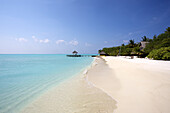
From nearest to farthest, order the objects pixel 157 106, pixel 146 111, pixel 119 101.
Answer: pixel 146 111, pixel 157 106, pixel 119 101

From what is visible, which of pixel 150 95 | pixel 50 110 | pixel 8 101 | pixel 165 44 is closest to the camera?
pixel 50 110

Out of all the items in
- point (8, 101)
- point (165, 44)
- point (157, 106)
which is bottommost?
point (8, 101)

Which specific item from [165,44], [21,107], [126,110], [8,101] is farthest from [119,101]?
[165,44]

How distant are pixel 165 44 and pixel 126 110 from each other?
1677 centimetres

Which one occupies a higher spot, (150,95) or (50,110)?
(150,95)

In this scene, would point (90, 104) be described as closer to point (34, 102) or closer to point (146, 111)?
point (146, 111)

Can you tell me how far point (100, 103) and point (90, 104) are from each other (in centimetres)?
31

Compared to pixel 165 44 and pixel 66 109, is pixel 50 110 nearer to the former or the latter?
pixel 66 109

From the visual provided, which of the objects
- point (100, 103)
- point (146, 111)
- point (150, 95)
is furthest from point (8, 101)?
point (150, 95)

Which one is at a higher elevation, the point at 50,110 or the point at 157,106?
the point at 157,106

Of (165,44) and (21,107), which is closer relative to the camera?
(21,107)

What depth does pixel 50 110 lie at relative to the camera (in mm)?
2303

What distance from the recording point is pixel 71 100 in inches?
109

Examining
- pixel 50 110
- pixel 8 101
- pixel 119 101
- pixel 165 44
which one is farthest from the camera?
pixel 165 44
